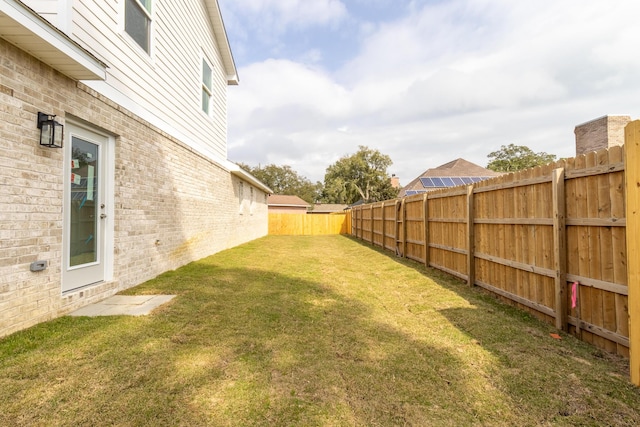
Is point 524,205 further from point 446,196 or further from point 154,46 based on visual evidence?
point 154,46

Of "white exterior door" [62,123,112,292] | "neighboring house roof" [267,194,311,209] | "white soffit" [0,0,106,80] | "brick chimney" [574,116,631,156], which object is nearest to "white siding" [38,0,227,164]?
"white soffit" [0,0,106,80]

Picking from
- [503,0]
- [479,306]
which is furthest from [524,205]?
[503,0]

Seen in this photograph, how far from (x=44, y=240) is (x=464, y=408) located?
14.0 feet

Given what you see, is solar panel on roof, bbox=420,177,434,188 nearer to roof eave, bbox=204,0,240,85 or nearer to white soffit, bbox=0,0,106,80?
roof eave, bbox=204,0,240,85

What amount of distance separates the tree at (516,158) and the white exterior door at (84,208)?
46655 millimetres

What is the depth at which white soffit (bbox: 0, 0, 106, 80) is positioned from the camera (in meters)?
2.61

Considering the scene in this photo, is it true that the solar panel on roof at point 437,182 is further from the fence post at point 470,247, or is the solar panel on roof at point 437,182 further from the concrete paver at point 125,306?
the concrete paver at point 125,306

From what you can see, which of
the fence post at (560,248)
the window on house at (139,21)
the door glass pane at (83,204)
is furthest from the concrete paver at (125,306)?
the fence post at (560,248)

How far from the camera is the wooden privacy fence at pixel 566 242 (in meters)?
2.60

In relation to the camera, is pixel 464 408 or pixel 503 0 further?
pixel 503 0

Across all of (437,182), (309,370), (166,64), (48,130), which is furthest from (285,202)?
(309,370)

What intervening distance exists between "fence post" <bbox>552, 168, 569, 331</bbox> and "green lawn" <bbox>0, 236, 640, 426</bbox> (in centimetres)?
25

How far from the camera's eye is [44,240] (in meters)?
3.27

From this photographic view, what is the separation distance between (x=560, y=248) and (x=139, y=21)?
24.1 ft
